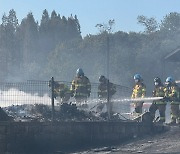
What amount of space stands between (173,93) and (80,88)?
11.6 ft

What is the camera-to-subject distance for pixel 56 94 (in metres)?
19.2

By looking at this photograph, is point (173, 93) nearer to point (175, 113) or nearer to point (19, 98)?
point (175, 113)

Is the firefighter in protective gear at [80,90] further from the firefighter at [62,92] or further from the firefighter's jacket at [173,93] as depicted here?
the firefighter's jacket at [173,93]

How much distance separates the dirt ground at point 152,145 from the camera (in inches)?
602

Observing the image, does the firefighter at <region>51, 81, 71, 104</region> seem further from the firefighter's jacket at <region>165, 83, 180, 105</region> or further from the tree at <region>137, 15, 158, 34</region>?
the tree at <region>137, 15, 158, 34</region>

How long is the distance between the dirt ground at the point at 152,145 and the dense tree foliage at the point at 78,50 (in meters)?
22.2

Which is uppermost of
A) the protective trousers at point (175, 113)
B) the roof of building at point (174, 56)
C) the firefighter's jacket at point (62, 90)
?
the roof of building at point (174, 56)

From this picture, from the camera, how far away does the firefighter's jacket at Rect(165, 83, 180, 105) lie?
20172mm

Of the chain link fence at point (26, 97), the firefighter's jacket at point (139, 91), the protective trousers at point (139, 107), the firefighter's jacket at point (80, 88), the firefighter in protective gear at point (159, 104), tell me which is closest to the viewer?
the chain link fence at point (26, 97)

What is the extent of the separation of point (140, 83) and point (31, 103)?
4.68 m

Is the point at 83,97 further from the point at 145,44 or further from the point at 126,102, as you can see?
the point at 145,44

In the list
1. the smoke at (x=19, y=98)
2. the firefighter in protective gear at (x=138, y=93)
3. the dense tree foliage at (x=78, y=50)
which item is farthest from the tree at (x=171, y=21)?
the smoke at (x=19, y=98)

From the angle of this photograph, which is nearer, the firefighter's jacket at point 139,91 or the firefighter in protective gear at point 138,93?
the firefighter in protective gear at point 138,93

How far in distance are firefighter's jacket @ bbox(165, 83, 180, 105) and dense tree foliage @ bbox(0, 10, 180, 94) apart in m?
19.7
